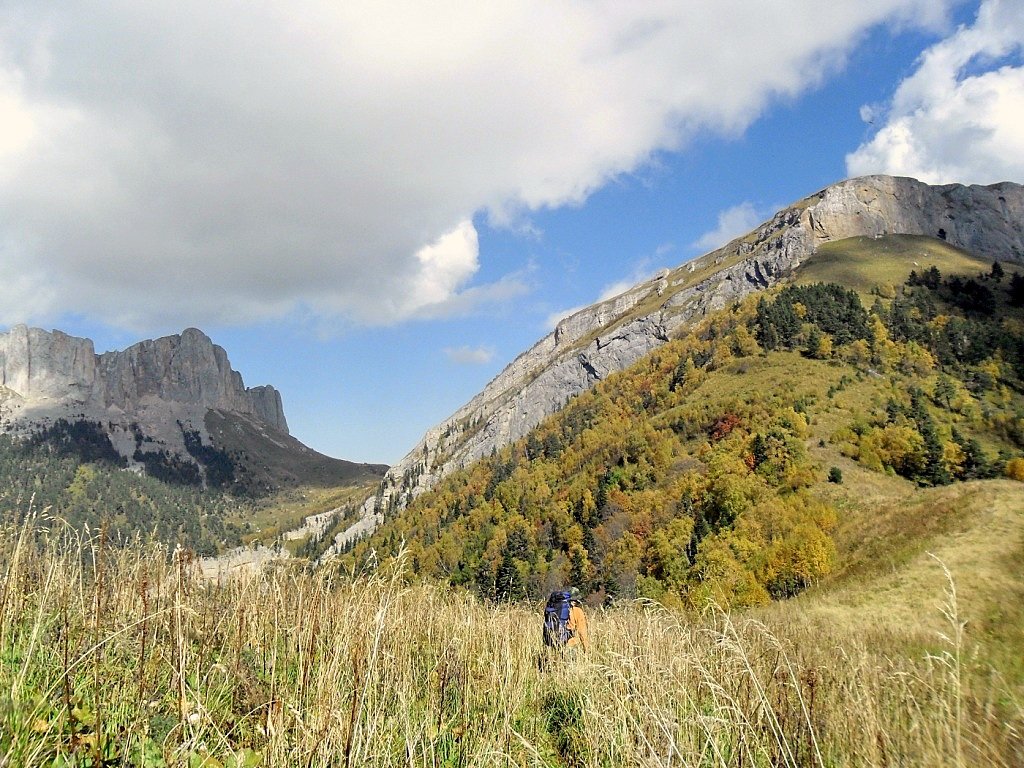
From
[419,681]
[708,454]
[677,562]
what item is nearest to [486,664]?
[419,681]

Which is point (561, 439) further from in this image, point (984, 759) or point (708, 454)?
point (984, 759)

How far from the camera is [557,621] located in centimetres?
783

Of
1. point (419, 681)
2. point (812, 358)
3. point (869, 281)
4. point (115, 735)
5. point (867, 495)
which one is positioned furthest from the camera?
point (869, 281)

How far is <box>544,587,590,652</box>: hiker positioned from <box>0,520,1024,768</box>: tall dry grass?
77 cm

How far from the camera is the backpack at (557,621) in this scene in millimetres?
7453

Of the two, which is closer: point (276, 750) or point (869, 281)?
point (276, 750)

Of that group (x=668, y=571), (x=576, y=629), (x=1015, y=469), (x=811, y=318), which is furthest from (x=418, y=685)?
(x=811, y=318)

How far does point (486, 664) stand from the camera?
5551mm

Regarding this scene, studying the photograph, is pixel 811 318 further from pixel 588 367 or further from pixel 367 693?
pixel 367 693

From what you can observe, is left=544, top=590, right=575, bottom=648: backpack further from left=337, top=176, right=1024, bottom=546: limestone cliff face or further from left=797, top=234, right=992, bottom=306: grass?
left=337, top=176, right=1024, bottom=546: limestone cliff face

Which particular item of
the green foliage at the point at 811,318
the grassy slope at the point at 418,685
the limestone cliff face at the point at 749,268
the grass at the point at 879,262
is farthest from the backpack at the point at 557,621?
the limestone cliff face at the point at 749,268

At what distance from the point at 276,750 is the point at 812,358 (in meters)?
96.4

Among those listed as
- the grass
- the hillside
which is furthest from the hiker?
the grass

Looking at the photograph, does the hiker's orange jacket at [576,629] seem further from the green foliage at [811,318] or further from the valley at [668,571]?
the green foliage at [811,318]
